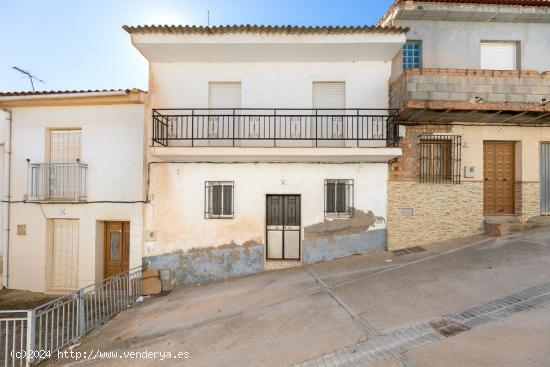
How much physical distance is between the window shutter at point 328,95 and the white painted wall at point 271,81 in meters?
0.18

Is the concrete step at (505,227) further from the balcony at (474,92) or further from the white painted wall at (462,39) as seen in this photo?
the white painted wall at (462,39)

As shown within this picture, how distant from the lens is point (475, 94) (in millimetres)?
7762

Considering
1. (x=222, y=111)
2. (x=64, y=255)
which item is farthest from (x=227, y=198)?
(x=64, y=255)

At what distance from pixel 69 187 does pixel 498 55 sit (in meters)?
13.8

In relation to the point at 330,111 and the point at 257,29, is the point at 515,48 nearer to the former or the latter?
the point at 330,111

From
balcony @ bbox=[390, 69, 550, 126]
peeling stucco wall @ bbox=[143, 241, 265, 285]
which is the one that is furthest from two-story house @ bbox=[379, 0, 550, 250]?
peeling stucco wall @ bbox=[143, 241, 265, 285]

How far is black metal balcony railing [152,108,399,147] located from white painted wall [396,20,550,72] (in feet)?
9.64

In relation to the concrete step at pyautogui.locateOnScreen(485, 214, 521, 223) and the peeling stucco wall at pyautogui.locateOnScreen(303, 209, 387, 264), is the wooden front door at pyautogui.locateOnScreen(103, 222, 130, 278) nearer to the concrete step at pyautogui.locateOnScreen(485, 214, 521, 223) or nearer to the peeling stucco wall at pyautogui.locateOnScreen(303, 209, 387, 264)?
the peeling stucco wall at pyautogui.locateOnScreen(303, 209, 387, 264)

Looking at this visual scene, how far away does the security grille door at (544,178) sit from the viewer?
9211 millimetres

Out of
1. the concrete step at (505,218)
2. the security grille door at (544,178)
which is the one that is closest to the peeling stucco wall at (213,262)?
the concrete step at (505,218)

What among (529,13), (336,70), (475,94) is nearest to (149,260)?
(336,70)

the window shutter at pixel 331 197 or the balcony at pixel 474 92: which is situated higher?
the balcony at pixel 474 92

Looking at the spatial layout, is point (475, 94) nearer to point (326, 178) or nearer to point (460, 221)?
point (460, 221)

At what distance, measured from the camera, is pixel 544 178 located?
9.23m
